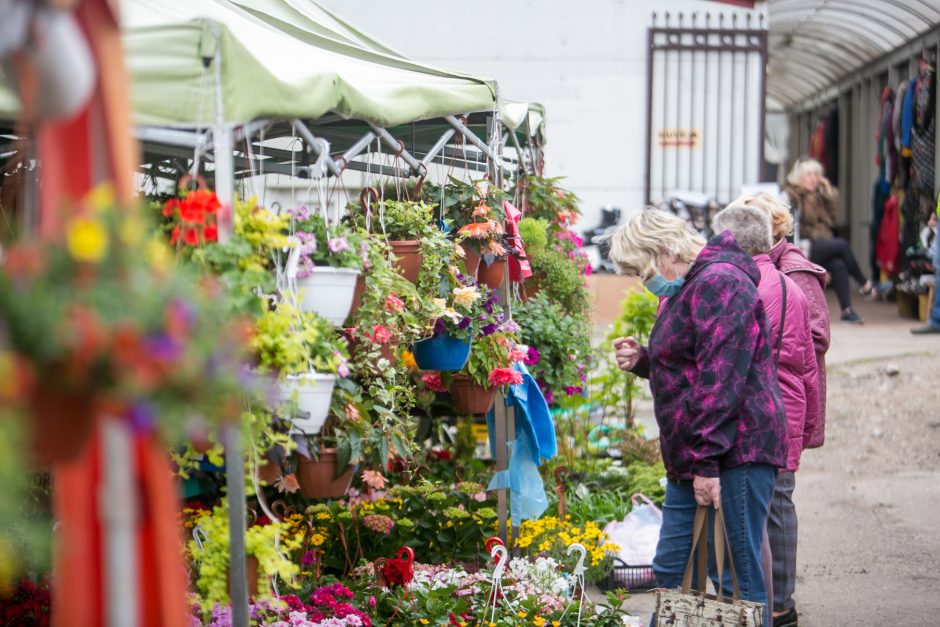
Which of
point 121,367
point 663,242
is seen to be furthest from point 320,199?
point 121,367

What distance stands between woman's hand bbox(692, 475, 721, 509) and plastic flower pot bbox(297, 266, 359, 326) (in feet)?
4.33

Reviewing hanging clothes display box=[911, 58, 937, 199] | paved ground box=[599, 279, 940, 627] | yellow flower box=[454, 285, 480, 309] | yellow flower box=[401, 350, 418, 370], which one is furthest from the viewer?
hanging clothes display box=[911, 58, 937, 199]

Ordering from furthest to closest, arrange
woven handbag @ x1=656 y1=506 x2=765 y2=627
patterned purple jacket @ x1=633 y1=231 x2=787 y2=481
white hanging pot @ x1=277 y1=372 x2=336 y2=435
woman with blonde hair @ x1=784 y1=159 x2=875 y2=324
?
woman with blonde hair @ x1=784 y1=159 x2=875 y2=324 → patterned purple jacket @ x1=633 y1=231 x2=787 y2=481 → woven handbag @ x1=656 y1=506 x2=765 y2=627 → white hanging pot @ x1=277 y1=372 x2=336 y2=435

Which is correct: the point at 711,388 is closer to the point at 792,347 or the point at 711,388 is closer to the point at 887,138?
the point at 792,347

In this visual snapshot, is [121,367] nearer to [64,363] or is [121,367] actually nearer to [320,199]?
[64,363]

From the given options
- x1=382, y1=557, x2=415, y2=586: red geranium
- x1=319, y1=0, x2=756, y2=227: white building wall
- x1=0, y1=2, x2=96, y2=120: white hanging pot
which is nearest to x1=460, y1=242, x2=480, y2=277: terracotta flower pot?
x1=382, y1=557, x2=415, y2=586: red geranium

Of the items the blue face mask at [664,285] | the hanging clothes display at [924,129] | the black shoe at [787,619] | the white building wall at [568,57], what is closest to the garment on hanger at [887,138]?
the hanging clothes display at [924,129]

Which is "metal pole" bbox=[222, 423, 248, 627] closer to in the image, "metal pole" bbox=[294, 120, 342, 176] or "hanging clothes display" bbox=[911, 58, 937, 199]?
"metal pole" bbox=[294, 120, 342, 176]

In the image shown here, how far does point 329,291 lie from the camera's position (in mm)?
2941

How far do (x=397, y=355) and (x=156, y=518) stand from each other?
6.96ft

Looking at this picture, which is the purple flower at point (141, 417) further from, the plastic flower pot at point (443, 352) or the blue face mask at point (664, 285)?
the plastic flower pot at point (443, 352)

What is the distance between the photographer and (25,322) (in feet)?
3.94

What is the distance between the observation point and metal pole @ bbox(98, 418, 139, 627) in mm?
1419

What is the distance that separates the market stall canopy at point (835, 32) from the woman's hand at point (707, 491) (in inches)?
367
